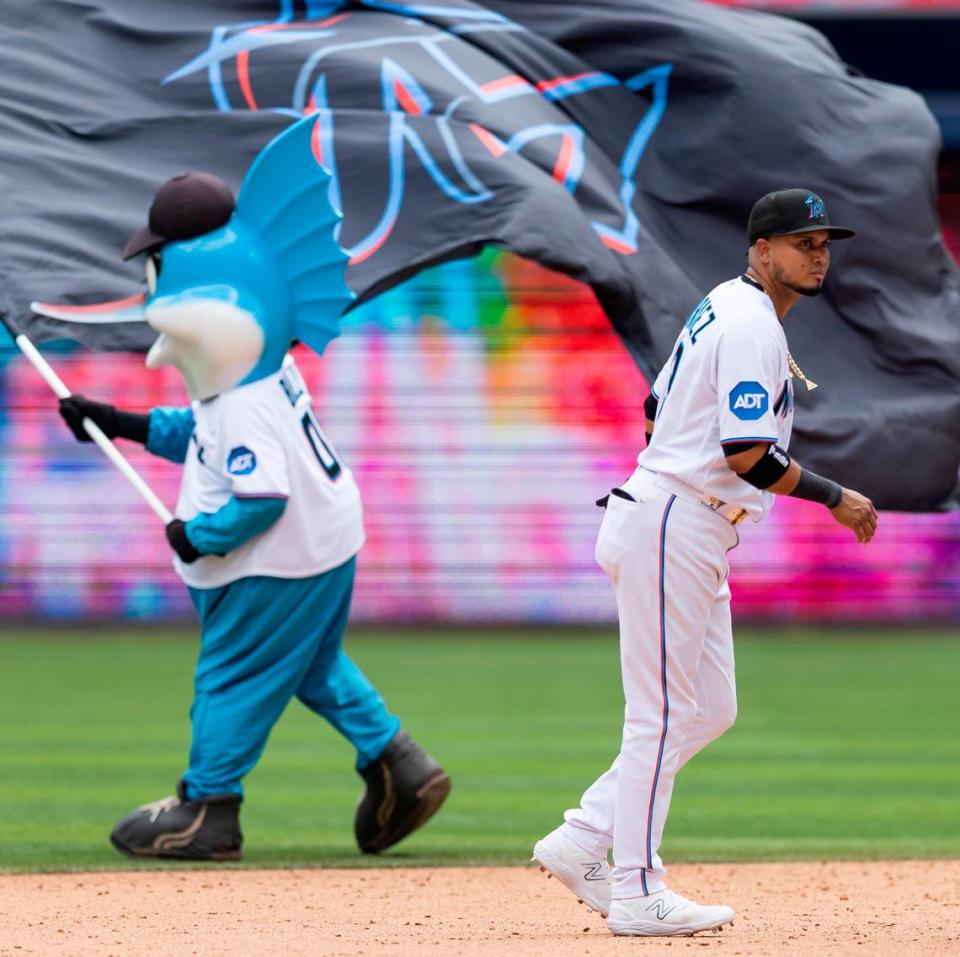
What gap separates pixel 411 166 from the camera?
6.40 meters

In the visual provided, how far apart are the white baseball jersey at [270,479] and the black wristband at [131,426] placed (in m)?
0.20

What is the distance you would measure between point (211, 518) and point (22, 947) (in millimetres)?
1682

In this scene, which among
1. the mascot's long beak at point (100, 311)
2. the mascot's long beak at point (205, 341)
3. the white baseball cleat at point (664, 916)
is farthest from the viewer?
the mascot's long beak at point (205, 341)

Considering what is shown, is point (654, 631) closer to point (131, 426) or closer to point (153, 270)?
point (153, 270)

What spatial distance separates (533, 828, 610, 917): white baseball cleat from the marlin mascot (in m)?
1.39

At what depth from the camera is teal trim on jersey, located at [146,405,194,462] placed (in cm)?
668

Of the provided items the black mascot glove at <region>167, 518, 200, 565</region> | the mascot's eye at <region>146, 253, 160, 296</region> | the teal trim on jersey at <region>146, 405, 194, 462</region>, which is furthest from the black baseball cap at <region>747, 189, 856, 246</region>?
the teal trim on jersey at <region>146, 405, 194, 462</region>

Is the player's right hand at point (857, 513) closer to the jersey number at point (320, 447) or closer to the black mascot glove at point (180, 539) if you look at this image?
the jersey number at point (320, 447)

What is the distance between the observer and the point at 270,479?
246 inches

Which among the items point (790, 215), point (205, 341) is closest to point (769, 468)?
point (790, 215)

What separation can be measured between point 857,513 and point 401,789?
89.1 inches

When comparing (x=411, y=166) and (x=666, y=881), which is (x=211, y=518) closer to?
(x=411, y=166)

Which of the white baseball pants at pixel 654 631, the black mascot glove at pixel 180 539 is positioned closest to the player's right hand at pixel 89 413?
the black mascot glove at pixel 180 539

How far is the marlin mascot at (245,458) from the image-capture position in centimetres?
624
